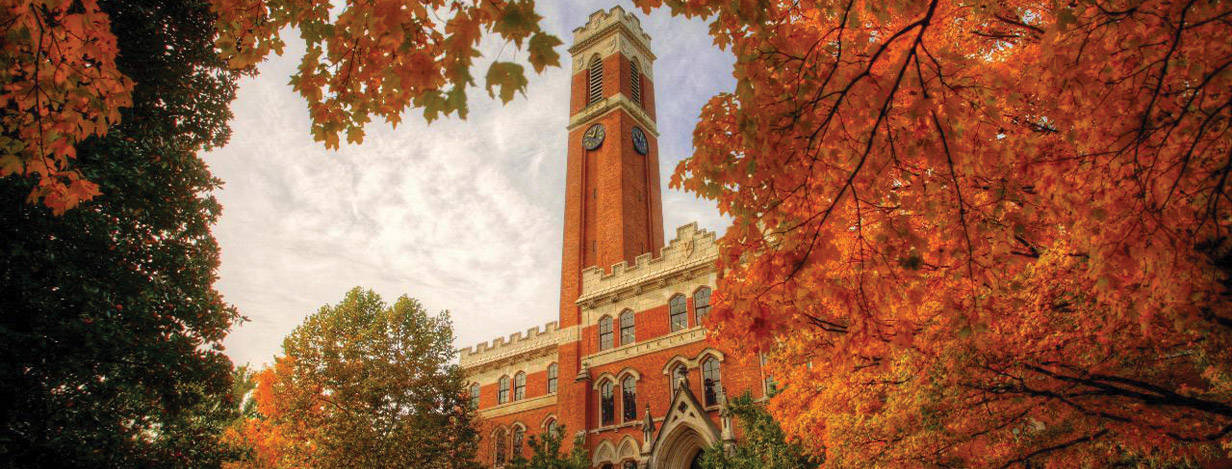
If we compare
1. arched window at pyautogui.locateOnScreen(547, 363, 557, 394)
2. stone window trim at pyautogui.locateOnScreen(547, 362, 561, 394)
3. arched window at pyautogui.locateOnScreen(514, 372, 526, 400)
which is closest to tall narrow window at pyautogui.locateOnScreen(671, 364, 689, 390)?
stone window trim at pyautogui.locateOnScreen(547, 362, 561, 394)

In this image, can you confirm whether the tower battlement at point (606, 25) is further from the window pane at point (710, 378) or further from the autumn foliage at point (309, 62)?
the autumn foliage at point (309, 62)

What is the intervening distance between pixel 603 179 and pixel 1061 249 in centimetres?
2615

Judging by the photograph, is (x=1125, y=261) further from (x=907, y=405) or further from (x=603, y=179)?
(x=603, y=179)

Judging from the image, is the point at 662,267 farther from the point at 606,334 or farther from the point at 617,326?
the point at 606,334

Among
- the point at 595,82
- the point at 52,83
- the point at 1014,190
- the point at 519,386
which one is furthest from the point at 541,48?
the point at 595,82

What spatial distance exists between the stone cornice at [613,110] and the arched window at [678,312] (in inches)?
500

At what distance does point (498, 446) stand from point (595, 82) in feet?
69.6

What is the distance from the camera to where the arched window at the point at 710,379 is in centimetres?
2261

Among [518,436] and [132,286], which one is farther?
[518,436]

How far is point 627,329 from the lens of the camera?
26047 millimetres

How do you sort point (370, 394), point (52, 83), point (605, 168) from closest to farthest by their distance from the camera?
point (52, 83), point (370, 394), point (605, 168)

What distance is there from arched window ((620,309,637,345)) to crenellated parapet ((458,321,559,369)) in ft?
24.9

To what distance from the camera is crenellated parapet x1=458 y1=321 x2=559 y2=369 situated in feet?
110

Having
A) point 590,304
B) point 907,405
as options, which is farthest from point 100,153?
point 590,304
